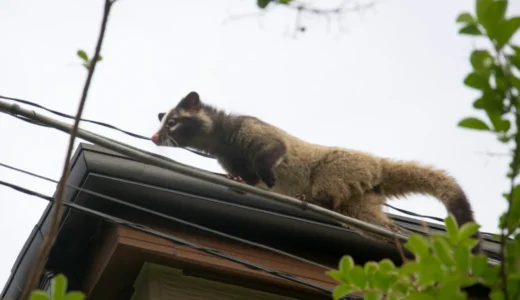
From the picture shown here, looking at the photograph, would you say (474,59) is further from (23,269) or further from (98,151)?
(23,269)

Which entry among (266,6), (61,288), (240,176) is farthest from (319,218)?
(61,288)

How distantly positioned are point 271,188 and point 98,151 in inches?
85.7

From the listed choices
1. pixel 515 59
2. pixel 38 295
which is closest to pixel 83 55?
pixel 38 295

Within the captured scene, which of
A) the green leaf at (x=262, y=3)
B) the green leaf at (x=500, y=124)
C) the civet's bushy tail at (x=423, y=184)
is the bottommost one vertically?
the green leaf at (x=500, y=124)

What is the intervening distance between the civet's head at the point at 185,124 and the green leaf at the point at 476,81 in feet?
18.2

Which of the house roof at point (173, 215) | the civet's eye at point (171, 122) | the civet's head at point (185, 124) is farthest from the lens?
the civet's eye at point (171, 122)

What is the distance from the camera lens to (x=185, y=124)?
26.1 ft

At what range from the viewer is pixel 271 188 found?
23.2 feet

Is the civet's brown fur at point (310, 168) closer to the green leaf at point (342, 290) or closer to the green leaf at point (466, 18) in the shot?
the green leaf at point (342, 290)

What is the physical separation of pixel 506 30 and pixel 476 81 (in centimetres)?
14

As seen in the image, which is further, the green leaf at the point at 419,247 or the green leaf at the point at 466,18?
the green leaf at the point at 419,247

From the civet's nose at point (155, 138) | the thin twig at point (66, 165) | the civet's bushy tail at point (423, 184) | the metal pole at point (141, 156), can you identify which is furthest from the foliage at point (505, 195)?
the civet's nose at point (155, 138)

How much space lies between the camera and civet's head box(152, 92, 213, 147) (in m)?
7.74

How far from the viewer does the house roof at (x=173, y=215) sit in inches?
200
